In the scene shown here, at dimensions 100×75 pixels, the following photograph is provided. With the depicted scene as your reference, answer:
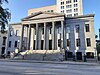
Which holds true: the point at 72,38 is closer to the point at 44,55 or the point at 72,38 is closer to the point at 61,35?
the point at 61,35

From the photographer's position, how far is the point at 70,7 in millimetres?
72625

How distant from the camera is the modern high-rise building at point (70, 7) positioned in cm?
7031

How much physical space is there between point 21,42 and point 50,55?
1003 cm

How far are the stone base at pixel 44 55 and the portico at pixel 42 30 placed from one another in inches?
86.4

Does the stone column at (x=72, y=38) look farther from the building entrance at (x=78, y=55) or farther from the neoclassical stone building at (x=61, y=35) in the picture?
the building entrance at (x=78, y=55)

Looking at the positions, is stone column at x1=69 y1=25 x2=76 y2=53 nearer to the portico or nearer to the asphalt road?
the portico

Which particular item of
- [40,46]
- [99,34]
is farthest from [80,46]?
[99,34]

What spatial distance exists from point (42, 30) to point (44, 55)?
9.76 meters

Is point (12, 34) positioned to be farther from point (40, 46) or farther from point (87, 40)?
point (87, 40)

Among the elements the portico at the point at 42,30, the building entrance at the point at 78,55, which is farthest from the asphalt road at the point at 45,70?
the portico at the point at 42,30

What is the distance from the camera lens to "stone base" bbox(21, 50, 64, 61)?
3094cm

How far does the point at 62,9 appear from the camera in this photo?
73500 millimetres

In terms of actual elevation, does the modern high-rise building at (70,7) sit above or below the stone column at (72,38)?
above

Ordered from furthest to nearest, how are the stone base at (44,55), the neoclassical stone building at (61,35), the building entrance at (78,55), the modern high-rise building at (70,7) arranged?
the modern high-rise building at (70,7) < the neoclassical stone building at (61,35) < the building entrance at (78,55) < the stone base at (44,55)
